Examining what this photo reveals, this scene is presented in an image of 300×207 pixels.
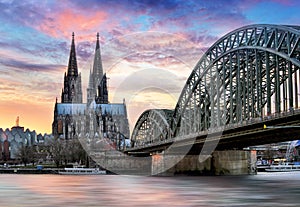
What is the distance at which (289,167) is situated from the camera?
13262 cm

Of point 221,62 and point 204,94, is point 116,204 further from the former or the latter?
point 204,94

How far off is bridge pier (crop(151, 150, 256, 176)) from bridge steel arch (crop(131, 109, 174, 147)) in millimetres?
16003

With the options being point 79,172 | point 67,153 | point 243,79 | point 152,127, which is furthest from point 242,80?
point 67,153

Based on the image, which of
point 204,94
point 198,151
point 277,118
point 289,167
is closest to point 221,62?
point 204,94

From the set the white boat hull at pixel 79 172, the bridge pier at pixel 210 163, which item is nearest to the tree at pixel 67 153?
the white boat hull at pixel 79 172

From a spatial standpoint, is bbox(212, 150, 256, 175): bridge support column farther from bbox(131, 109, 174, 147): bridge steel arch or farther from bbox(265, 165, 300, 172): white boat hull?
bbox(265, 165, 300, 172): white boat hull

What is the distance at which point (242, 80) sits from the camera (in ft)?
242

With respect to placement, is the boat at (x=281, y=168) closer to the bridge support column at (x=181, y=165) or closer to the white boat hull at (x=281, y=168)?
the white boat hull at (x=281, y=168)

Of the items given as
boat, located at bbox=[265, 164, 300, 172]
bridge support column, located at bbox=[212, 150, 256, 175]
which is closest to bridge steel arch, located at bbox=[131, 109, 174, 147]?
bridge support column, located at bbox=[212, 150, 256, 175]

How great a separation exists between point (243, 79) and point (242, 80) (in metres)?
2.26

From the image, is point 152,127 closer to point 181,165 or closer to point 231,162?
point 181,165

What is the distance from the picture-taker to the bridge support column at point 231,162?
87.6 metres

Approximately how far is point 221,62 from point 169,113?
50814 millimetres

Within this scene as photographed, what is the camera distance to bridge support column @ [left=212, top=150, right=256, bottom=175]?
8756 cm
